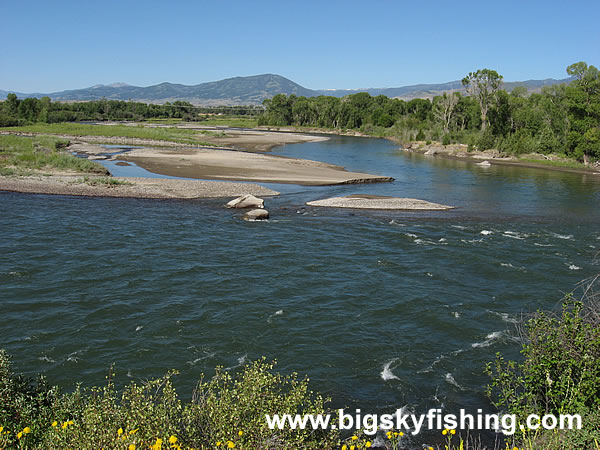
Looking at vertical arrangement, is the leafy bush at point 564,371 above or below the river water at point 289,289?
above

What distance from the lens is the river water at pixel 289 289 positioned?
16.8 m

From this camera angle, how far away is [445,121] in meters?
119

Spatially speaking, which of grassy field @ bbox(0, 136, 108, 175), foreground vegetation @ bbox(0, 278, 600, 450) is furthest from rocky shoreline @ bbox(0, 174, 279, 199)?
foreground vegetation @ bbox(0, 278, 600, 450)

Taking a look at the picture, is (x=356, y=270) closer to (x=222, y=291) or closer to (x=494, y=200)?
(x=222, y=291)

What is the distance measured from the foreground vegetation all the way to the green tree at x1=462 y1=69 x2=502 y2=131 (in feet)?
323

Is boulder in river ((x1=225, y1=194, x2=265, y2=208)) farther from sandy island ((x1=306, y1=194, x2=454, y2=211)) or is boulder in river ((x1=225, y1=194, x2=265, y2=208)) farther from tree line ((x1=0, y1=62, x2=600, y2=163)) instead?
tree line ((x1=0, y1=62, x2=600, y2=163))

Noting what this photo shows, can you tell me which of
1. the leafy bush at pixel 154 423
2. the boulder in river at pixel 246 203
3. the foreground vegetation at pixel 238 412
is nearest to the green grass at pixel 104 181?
the boulder in river at pixel 246 203

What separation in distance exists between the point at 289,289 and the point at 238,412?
14.3 meters

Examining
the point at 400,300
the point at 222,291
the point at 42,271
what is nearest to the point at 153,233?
the point at 42,271

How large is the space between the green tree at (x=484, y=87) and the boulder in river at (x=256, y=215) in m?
78.6

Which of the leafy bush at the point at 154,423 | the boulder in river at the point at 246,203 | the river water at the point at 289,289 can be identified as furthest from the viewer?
the boulder in river at the point at 246,203

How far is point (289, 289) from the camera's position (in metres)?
23.7

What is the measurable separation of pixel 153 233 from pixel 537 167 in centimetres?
6615

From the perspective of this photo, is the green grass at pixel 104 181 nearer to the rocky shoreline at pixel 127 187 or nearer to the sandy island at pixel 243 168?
the rocky shoreline at pixel 127 187
